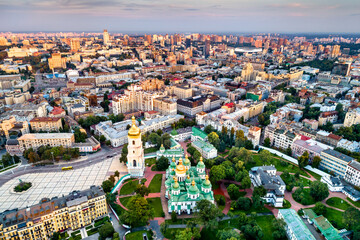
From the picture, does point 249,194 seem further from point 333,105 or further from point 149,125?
point 333,105

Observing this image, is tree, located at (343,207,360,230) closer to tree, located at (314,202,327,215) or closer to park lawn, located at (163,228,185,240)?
tree, located at (314,202,327,215)

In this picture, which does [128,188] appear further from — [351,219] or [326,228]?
[351,219]

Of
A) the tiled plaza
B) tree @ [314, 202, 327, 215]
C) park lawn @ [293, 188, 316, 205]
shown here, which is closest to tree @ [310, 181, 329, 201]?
park lawn @ [293, 188, 316, 205]

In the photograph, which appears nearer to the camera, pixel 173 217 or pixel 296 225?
pixel 296 225

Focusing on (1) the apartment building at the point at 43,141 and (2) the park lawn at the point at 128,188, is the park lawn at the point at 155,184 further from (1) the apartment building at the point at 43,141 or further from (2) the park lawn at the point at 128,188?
(1) the apartment building at the point at 43,141

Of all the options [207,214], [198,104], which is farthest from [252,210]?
[198,104]

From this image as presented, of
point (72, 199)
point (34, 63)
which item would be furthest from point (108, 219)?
point (34, 63)
